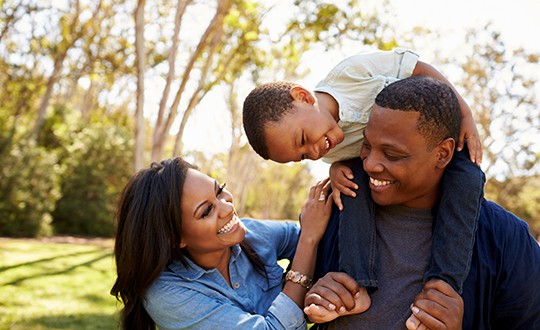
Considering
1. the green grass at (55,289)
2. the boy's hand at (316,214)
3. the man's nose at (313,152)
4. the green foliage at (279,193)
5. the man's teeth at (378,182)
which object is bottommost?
the green foliage at (279,193)

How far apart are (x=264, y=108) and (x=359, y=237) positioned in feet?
2.95

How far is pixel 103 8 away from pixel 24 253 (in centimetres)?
1297

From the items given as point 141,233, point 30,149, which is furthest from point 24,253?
point 141,233

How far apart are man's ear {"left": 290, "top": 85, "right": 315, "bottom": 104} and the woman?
53 centimetres

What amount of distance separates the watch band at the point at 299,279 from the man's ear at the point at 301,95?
0.94 m

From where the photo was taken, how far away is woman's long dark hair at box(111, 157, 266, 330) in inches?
106

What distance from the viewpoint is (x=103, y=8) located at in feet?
71.7

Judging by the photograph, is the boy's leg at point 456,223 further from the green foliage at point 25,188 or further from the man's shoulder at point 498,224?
the green foliage at point 25,188

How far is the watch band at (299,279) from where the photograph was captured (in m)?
2.67

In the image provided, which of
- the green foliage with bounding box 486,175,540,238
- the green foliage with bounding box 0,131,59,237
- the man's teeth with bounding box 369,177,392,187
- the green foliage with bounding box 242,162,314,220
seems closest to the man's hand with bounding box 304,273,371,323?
the man's teeth with bounding box 369,177,392,187

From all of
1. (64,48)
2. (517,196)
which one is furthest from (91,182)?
(517,196)

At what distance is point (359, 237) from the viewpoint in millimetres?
2551

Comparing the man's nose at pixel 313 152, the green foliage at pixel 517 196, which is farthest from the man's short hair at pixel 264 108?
the green foliage at pixel 517 196

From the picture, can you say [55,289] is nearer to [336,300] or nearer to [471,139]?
[336,300]
